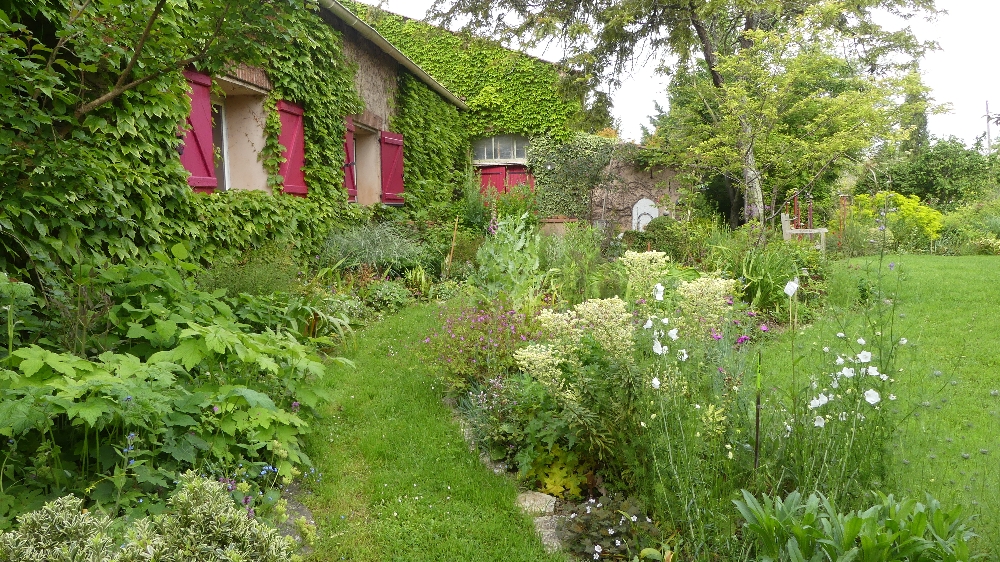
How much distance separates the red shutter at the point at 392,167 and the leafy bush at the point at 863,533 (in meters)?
8.62

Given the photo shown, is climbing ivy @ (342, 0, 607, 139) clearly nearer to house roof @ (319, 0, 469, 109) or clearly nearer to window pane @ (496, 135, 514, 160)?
window pane @ (496, 135, 514, 160)

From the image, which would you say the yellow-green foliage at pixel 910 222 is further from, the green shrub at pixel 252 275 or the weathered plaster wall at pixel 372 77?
the green shrub at pixel 252 275

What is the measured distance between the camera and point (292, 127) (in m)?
7.04

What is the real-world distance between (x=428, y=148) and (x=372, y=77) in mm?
2230

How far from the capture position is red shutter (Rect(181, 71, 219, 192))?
17.5 ft

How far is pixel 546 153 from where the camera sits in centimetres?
1426

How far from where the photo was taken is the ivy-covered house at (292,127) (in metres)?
5.57

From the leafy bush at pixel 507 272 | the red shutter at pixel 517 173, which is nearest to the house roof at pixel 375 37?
the red shutter at pixel 517 173

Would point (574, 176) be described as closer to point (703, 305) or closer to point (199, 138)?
point (199, 138)

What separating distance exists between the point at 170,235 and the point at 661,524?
175 inches

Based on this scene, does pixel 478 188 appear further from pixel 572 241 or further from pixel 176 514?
pixel 176 514

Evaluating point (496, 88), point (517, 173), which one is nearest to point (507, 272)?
point (517, 173)

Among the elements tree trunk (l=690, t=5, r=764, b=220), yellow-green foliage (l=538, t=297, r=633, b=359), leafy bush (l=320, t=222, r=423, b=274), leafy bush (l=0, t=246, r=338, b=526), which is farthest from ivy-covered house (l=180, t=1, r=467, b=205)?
tree trunk (l=690, t=5, r=764, b=220)

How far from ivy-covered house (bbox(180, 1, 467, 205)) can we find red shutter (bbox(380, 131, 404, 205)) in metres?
0.02
